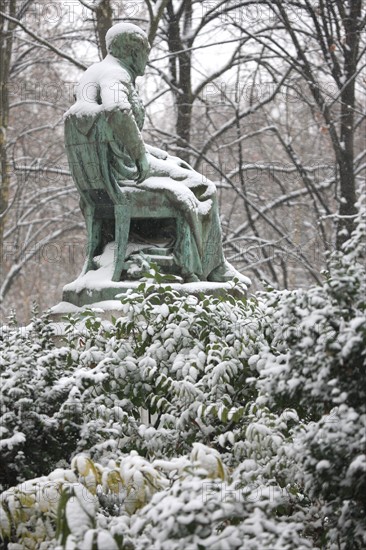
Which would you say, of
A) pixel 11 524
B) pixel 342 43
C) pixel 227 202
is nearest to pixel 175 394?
pixel 11 524

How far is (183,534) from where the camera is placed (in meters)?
3.04

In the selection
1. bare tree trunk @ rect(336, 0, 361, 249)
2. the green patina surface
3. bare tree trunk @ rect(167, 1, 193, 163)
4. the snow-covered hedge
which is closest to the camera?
the snow-covered hedge

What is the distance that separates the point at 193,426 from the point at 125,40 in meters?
3.43

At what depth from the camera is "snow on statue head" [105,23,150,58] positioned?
7102mm

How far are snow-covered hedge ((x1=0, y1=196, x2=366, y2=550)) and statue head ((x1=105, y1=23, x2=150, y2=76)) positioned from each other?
2.34 meters

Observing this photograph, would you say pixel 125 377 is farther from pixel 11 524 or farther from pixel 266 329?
pixel 11 524

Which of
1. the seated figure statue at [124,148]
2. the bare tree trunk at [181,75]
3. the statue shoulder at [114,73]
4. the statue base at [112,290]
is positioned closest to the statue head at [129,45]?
the seated figure statue at [124,148]

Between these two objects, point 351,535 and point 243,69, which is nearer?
point 351,535

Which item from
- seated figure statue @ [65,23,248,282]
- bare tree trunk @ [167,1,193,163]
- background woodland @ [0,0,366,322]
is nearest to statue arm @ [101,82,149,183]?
seated figure statue @ [65,23,248,282]

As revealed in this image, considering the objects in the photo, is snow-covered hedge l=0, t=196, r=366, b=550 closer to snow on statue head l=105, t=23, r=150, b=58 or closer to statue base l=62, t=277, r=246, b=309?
statue base l=62, t=277, r=246, b=309

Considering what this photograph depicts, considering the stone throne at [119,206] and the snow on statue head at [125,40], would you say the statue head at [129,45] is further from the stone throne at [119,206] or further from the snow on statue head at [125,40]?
the stone throne at [119,206]

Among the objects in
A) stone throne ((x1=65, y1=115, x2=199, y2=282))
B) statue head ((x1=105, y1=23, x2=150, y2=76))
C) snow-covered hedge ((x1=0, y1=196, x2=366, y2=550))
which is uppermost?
statue head ((x1=105, y1=23, x2=150, y2=76))

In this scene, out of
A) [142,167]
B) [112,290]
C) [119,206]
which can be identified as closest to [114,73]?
[142,167]

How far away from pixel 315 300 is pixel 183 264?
3.58 metres
